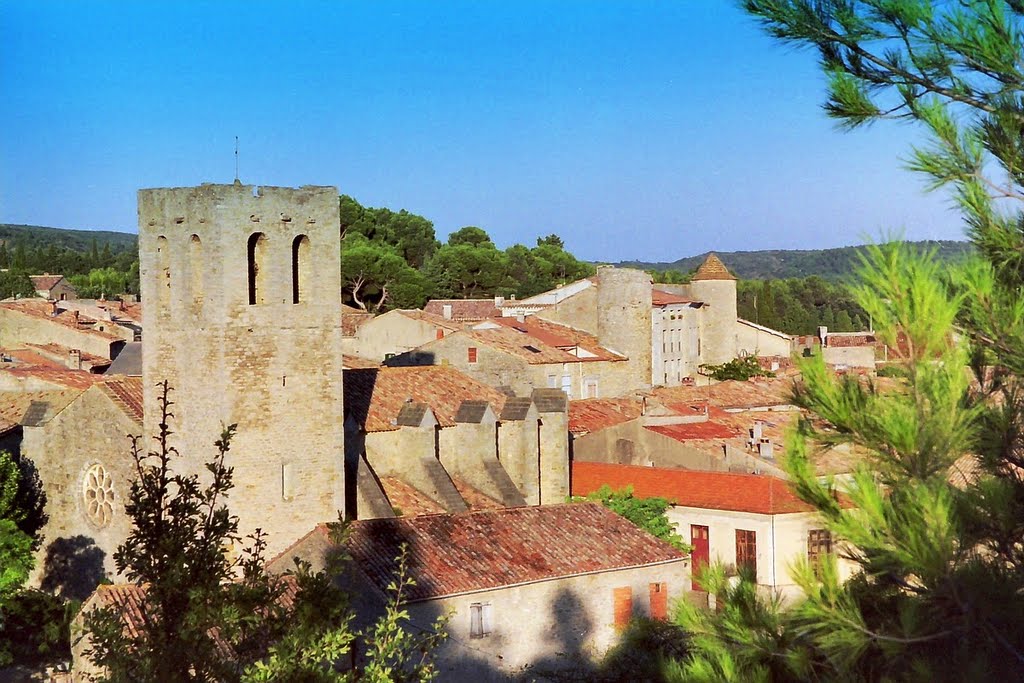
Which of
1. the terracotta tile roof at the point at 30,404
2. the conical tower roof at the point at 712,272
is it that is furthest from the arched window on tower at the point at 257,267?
the conical tower roof at the point at 712,272

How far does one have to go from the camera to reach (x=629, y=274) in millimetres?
47062

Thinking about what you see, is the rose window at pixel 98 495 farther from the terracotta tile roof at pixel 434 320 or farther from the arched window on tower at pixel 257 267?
the terracotta tile roof at pixel 434 320

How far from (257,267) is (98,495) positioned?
19.7 ft

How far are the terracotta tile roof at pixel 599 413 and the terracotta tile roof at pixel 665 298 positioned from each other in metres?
14.4

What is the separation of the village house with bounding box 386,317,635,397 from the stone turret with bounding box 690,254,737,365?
9769 mm

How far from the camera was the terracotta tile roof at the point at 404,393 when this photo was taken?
1059 inches

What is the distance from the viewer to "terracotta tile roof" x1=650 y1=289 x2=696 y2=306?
53969 mm

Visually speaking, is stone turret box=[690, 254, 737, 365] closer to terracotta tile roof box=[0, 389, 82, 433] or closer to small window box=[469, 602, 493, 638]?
terracotta tile roof box=[0, 389, 82, 433]

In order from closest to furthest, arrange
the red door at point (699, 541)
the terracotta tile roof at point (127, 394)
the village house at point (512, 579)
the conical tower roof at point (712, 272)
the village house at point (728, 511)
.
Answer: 1. the village house at point (512, 579)
2. the terracotta tile roof at point (127, 394)
3. the village house at point (728, 511)
4. the red door at point (699, 541)
5. the conical tower roof at point (712, 272)

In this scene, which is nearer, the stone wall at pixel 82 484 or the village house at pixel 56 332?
the stone wall at pixel 82 484

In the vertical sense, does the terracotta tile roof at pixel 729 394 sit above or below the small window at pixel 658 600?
above

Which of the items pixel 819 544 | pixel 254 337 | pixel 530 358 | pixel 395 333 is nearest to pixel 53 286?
pixel 395 333

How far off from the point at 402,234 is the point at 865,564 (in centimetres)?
7345

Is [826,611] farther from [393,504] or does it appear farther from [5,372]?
[5,372]
